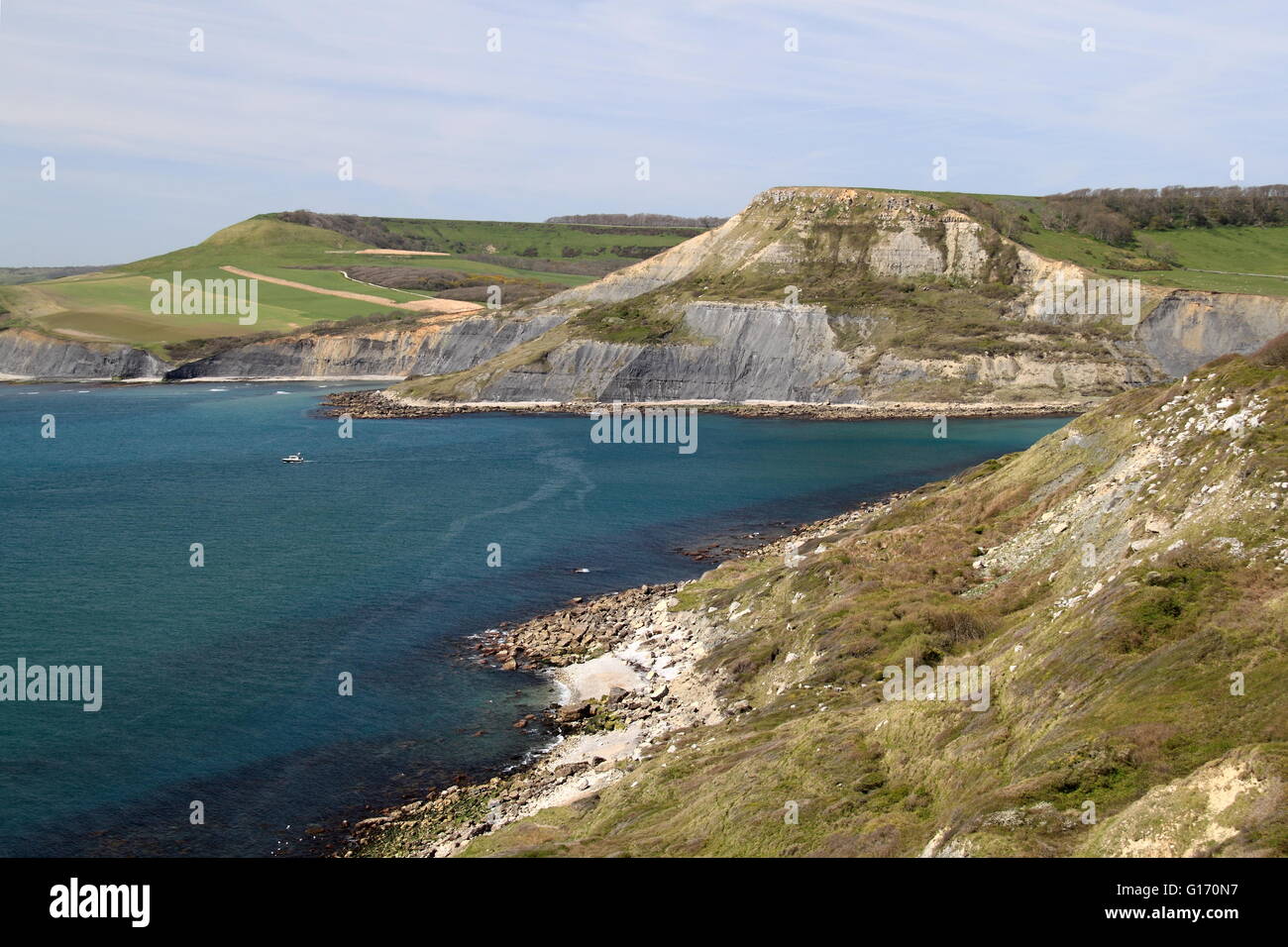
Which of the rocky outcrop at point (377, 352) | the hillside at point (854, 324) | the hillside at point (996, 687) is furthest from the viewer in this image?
the rocky outcrop at point (377, 352)

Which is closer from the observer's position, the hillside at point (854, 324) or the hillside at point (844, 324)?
the hillside at point (854, 324)

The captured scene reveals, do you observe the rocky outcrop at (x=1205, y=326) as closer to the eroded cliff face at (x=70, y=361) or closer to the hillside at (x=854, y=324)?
the hillside at (x=854, y=324)

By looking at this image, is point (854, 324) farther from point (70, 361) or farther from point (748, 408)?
point (70, 361)

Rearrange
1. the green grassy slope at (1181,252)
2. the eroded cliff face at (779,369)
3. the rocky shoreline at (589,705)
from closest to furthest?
the rocky shoreline at (589,705) → the eroded cliff face at (779,369) → the green grassy slope at (1181,252)

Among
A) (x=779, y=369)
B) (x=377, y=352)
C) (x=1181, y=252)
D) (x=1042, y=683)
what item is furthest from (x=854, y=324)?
(x=1042, y=683)

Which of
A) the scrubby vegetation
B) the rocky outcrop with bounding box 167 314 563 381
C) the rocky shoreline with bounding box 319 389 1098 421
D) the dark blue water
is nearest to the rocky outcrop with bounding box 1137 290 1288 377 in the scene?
the rocky shoreline with bounding box 319 389 1098 421

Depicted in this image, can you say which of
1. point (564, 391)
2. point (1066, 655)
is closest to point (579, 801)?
point (1066, 655)

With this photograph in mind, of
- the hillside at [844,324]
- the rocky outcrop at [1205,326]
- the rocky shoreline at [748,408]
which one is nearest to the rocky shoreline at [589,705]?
the rocky shoreline at [748,408]
